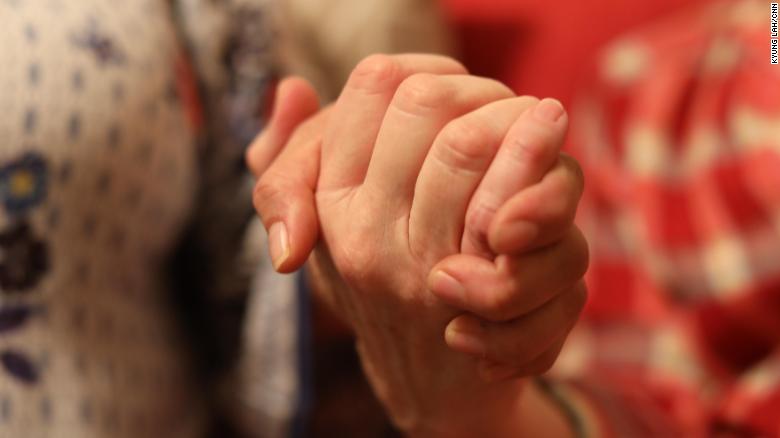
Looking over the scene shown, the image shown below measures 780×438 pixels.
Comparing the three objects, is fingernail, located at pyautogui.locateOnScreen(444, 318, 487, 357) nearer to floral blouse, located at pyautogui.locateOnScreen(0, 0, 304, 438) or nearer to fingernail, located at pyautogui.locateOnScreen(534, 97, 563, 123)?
fingernail, located at pyautogui.locateOnScreen(534, 97, 563, 123)

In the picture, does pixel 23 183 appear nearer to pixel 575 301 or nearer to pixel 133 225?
pixel 133 225

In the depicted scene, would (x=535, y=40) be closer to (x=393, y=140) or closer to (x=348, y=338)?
(x=348, y=338)

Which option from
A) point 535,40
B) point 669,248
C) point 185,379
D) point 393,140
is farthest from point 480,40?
point 393,140

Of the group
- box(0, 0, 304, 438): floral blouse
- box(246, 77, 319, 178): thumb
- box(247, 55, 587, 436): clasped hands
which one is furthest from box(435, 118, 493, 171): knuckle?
box(0, 0, 304, 438): floral blouse

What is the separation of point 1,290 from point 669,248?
44 cm

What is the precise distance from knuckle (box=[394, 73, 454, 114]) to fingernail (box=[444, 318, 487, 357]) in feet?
0.23

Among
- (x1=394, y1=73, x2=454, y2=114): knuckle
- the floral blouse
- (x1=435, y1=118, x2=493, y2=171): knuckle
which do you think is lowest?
the floral blouse

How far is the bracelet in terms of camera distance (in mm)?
416

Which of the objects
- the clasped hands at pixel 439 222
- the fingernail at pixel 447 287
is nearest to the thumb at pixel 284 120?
the clasped hands at pixel 439 222

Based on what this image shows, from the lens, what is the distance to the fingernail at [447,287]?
232mm

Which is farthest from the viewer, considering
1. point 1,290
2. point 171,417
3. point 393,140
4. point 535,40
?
point 535,40

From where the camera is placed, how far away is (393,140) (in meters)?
0.25

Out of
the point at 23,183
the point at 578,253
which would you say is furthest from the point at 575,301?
the point at 23,183

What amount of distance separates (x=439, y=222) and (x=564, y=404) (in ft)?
0.75
